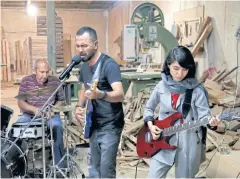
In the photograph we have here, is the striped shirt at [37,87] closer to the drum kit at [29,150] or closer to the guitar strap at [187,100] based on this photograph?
the drum kit at [29,150]

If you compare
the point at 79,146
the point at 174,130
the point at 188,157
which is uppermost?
the point at 174,130

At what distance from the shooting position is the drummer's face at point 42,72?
3.20m

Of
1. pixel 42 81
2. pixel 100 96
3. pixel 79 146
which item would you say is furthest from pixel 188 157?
pixel 79 146

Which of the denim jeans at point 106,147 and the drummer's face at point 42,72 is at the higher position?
the drummer's face at point 42,72

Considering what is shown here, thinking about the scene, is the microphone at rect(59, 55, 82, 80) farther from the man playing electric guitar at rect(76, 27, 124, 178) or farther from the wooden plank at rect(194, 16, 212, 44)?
the wooden plank at rect(194, 16, 212, 44)

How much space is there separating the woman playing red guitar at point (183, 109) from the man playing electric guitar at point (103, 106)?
0.27m

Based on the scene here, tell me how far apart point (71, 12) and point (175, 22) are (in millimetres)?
5643

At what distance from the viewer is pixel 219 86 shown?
418 cm

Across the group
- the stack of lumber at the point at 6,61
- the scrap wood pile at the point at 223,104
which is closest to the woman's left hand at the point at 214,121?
the scrap wood pile at the point at 223,104

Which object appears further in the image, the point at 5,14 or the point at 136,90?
the point at 5,14

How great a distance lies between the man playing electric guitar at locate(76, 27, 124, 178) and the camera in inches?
77.2

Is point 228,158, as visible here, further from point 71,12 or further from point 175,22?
point 71,12

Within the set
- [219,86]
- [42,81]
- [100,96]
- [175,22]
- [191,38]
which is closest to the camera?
[100,96]

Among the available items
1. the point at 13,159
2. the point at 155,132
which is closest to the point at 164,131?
the point at 155,132
